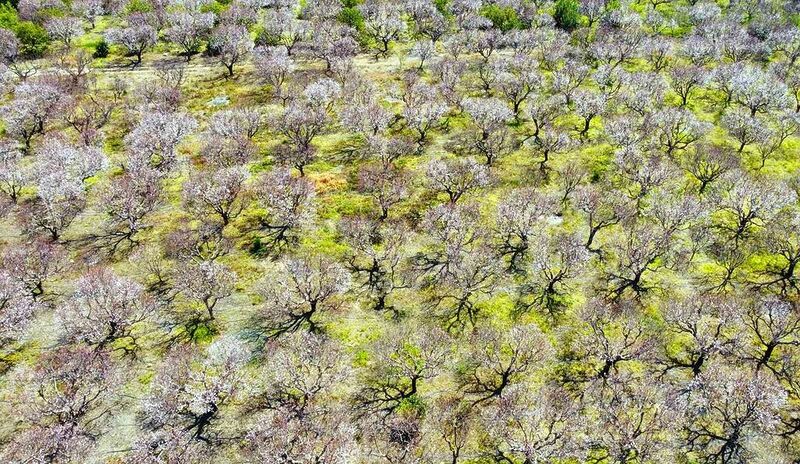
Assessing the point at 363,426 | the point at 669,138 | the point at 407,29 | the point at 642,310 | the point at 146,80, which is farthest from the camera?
the point at 407,29

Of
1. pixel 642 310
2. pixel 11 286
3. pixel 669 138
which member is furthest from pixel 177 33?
pixel 642 310

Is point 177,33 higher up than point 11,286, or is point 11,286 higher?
point 177,33

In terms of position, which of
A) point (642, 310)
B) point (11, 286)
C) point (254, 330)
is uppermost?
point (11, 286)

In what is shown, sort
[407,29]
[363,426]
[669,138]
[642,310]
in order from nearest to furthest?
1. [363,426]
2. [642,310]
3. [669,138]
4. [407,29]

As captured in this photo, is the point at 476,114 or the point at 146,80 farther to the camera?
the point at 146,80

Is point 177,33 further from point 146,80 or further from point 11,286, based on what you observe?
point 11,286

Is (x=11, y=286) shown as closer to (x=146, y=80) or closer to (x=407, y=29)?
(x=146, y=80)
